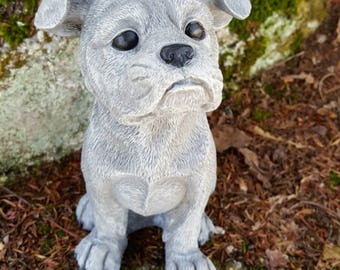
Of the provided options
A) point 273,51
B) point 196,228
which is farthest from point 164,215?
point 273,51

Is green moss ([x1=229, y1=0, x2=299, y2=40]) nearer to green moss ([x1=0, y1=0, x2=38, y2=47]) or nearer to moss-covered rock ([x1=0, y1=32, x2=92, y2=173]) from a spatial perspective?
moss-covered rock ([x1=0, y1=32, x2=92, y2=173])

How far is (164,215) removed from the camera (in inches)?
80.0

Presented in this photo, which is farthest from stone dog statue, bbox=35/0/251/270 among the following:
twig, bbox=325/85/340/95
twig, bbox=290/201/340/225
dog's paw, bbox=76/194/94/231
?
twig, bbox=325/85/340/95

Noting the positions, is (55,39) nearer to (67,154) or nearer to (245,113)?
(67,154)

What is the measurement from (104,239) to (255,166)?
899 mm

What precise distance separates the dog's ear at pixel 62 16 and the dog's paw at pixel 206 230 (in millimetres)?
1000

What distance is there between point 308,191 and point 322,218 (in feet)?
0.48

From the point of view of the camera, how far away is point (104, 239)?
1977 millimetres

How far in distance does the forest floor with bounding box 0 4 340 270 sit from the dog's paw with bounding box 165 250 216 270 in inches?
7.2

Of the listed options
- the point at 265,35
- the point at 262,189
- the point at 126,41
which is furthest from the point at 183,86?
the point at 265,35

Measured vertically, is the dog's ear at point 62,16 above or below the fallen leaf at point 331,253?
above

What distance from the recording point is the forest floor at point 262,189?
87.4 inches

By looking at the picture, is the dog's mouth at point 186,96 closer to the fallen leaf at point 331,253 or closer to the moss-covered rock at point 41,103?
the moss-covered rock at point 41,103

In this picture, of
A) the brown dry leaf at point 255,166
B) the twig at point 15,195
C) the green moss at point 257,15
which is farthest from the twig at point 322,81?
the twig at point 15,195
